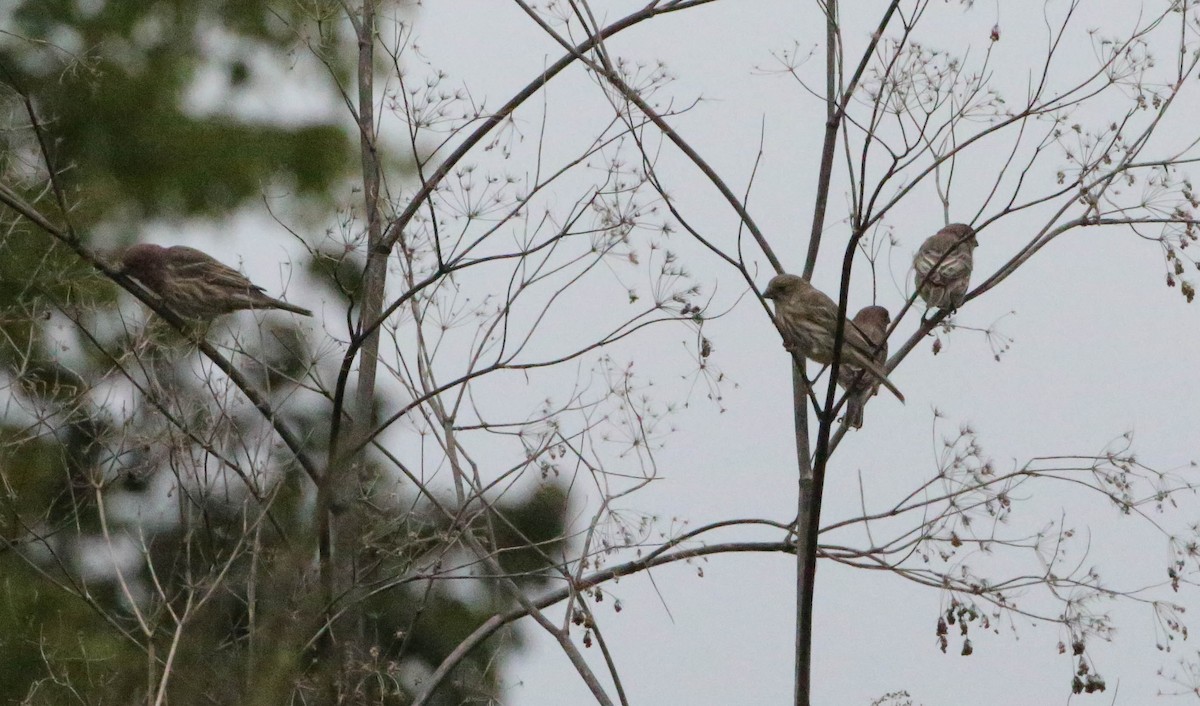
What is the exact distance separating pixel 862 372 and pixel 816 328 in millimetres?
564

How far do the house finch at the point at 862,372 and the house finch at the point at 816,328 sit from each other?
2.0 inches

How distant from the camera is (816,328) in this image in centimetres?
694

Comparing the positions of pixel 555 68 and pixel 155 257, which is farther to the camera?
pixel 155 257

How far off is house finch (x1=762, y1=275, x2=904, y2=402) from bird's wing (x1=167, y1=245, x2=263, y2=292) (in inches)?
113

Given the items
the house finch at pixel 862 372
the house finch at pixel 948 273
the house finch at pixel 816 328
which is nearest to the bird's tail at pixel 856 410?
the house finch at pixel 862 372

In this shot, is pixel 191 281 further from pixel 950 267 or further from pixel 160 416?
pixel 950 267

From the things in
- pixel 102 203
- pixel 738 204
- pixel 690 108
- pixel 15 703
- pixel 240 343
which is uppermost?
pixel 102 203

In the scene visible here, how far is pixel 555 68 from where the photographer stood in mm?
6797

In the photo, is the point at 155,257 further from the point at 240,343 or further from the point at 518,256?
the point at 518,256

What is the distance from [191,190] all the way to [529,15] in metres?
6.55

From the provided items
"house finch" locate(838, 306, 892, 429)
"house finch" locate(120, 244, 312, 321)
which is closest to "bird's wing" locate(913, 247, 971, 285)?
"house finch" locate(838, 306, 892, 429)

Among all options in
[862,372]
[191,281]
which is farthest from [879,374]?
[191,281]

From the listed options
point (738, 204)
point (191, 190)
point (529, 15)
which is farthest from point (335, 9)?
point (191, 190)

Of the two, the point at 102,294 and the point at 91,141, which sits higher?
the point at 91,141
